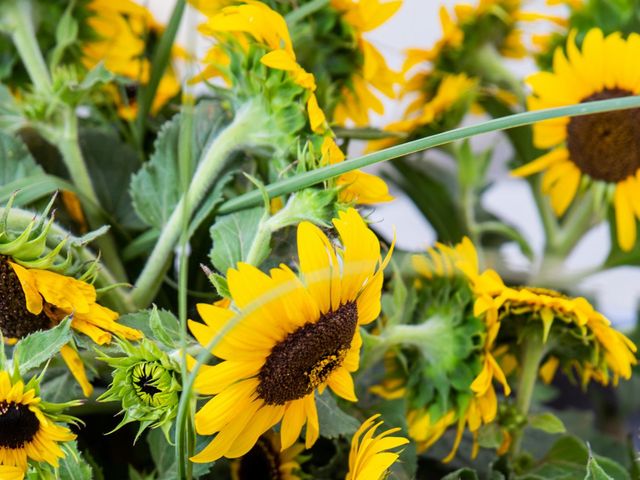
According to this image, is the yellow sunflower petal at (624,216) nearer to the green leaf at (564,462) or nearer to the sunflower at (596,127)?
the sunflower at (596,127)

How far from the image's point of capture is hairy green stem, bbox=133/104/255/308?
1.02 feet

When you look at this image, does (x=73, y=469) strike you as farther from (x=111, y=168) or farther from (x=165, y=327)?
(x=111, y=168)

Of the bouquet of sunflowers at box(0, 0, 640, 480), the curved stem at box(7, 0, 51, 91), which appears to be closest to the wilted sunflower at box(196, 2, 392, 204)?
the bouquet of sunflowers at box(0, 0, 640, 480)

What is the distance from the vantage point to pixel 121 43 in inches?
17.1

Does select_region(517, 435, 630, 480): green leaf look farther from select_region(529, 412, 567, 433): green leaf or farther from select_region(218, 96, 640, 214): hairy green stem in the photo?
select_region(218, 96, 640, 214): hairy green stem

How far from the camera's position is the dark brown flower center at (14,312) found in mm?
255

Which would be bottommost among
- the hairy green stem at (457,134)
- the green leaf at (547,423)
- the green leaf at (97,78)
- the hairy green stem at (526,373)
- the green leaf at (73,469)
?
the green leaf at (547,423)

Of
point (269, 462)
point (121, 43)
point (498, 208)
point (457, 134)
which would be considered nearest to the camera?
point (457, 134)

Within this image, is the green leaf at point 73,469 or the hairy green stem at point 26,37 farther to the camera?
the hairy green stem at point 26,37

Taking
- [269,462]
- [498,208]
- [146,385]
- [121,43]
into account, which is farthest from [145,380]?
[498,208]

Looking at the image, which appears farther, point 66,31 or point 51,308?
point 66,31

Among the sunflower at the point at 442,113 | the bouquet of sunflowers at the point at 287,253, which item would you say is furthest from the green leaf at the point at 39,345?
the sunflower at the point at 442,113

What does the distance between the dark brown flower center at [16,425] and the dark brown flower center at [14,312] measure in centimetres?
3

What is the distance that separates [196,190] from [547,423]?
0.56 ft
